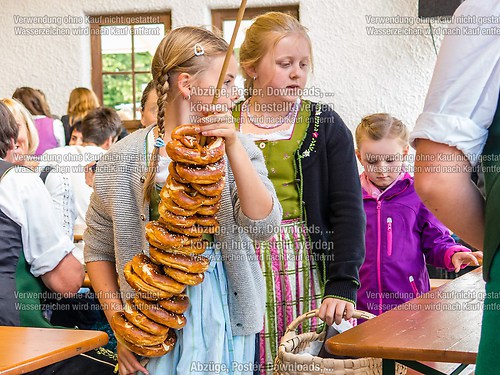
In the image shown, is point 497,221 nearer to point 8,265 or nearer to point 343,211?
point 343,211

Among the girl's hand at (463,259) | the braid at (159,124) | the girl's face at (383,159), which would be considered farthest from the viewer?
the girl's face at (383,159)

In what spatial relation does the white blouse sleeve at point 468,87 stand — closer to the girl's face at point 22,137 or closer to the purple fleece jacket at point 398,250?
the purple fleece jacket at point 398,250

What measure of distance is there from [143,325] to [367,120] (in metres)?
1.92

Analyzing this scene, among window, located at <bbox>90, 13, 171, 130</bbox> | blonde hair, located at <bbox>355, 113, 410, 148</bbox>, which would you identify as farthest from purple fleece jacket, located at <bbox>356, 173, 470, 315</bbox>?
window, located at <bbox>90, 13, 171, 130</bbox>

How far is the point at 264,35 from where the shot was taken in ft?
7.57

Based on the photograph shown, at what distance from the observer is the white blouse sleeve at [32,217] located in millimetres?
2377

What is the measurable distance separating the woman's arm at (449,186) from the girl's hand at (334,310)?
0.99m

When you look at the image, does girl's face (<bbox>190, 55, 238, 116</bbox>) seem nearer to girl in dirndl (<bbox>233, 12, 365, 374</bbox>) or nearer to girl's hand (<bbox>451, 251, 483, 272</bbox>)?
girl in dirndl (<bbox>233, 12, 365, 374</bbox>)

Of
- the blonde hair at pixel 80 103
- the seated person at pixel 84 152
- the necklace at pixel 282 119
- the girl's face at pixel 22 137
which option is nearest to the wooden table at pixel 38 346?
the necklace at pixel 282 119

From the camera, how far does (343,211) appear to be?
2.19 metres

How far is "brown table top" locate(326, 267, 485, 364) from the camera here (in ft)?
5.40

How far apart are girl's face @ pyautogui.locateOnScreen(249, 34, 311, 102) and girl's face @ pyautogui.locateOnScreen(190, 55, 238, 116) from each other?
46 cm

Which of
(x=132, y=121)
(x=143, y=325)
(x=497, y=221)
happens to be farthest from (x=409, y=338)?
(x=132, y=121)

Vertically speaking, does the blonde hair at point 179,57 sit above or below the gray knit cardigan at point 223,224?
Answer: above
